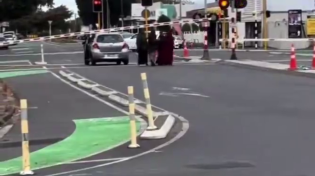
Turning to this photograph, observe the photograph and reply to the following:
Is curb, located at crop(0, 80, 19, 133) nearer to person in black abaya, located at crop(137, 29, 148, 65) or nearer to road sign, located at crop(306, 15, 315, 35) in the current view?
person in black abaya, located at crop(137, 29, 148, 65)

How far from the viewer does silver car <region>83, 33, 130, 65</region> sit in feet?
115

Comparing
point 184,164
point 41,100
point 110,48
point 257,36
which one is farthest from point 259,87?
point 257,36

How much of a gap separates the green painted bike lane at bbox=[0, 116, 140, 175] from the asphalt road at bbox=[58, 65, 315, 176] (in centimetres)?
105

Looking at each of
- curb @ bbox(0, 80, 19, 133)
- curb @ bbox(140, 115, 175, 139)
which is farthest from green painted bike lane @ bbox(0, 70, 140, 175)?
curb @ bbox(0, 80, 19, 133)

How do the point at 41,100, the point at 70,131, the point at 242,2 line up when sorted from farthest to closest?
the point at 242,2 → the point at 41,100 → the point at 70,131

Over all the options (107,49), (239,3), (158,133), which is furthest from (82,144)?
(239,3)

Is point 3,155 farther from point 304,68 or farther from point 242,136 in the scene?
point 304,68

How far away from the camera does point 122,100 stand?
18.6m

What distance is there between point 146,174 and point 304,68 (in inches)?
788

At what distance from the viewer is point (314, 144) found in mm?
11461

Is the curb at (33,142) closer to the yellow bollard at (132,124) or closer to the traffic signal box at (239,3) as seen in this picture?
the yellow bollard at (132,124)

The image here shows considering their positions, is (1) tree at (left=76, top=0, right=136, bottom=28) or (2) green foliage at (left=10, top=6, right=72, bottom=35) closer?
(2) green foliage at (left=10, top=6, right=72, bottom=35)

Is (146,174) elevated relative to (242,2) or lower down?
lower down

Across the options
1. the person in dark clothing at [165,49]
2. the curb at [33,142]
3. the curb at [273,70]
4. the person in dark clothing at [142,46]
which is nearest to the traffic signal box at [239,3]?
the curb at [273,70]
